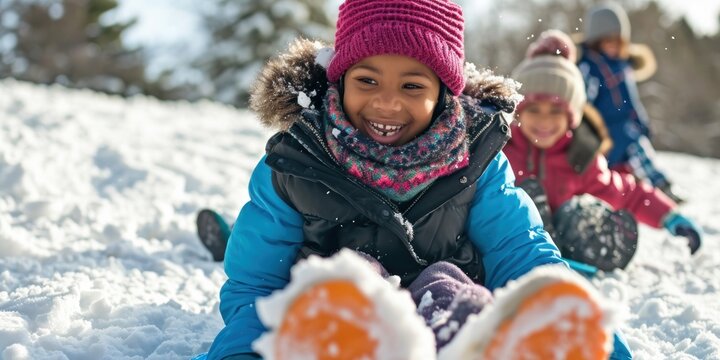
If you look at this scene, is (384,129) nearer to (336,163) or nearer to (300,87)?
(336,163)

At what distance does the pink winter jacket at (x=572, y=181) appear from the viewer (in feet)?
12.3

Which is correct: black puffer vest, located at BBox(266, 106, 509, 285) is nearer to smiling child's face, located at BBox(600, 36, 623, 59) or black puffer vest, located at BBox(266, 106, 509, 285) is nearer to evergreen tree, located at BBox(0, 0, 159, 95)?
smiling child's face, located at BBox(600, 36, 623, 59)

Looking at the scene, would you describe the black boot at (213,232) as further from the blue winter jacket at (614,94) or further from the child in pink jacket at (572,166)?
the blue winter jacket at (614,94)

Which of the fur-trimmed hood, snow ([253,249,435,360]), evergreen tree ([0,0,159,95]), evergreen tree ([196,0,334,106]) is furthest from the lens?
evergreen tree ([196,0,334,106])

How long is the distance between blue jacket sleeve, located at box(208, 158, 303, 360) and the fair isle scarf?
241 mm

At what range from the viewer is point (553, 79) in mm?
3852

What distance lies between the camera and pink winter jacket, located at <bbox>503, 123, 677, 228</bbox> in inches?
147

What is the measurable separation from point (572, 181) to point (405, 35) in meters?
1.86

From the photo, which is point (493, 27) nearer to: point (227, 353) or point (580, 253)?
point (580, 253)

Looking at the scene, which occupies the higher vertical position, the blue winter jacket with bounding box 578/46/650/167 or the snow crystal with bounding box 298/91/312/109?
the snow crystal with bounding box 298/91/312/109

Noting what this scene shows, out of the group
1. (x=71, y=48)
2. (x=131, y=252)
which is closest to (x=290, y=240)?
(x=131, y=252)

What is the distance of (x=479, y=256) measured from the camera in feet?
7.61

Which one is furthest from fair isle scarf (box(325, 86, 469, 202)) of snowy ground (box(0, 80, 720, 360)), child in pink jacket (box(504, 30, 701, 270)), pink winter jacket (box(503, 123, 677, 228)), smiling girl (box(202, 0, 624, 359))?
pink winter jacket (box(503, 123, 677, 228))

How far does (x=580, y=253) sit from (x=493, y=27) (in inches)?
871
